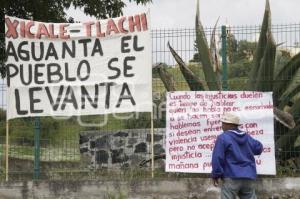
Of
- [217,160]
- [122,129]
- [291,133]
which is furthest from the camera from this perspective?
[122,129]

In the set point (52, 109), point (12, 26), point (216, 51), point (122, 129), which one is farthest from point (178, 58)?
point (12, 26)

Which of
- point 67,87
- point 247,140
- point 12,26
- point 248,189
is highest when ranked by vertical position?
point 12,26

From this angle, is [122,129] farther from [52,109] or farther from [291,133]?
[291,133]

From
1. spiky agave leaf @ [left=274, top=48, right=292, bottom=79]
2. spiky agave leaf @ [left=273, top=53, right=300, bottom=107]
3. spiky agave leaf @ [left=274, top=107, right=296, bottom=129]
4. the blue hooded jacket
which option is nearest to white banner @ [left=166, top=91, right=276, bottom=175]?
spiky agave leaf @ [left=274, top=107, right=296, bottom=129]

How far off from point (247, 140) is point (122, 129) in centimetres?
326

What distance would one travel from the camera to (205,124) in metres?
9.39

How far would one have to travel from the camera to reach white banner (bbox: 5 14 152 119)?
9.73 m

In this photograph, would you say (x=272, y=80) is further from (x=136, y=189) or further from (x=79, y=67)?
(x=79, y=67)

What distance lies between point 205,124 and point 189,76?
831mm

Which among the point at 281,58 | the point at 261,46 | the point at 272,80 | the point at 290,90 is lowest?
the point at 290,90

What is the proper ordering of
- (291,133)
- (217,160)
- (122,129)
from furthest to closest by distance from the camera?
(122,129) → (291,133) → (217,160)

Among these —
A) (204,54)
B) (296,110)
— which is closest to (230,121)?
(296,110)

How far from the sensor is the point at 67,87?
32.6 feet

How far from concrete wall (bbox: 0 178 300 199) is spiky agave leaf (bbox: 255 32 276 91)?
1460 millimetres
